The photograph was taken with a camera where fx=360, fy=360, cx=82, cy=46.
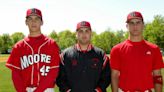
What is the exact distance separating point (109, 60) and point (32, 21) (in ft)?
5.16

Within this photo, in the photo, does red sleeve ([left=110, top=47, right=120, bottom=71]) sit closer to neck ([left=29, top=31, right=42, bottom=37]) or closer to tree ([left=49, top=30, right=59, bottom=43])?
neck ([left=29, top=31, right=42, bottom=37])

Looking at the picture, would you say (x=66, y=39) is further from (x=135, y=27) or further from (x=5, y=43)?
(x=135, y=27)

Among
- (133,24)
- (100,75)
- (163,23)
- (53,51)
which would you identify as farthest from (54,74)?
(163,23)

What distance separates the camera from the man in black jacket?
258 inches

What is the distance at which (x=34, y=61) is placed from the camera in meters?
6.28

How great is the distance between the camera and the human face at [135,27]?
21.0 feet

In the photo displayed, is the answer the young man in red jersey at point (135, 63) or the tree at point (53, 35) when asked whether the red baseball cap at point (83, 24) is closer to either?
the young man in red jersey at point (135, 63)

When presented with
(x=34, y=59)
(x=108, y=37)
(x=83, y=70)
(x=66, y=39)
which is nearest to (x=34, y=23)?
(x=34, y=59)

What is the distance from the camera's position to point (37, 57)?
20.7 ft

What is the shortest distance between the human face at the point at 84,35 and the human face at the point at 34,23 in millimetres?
746

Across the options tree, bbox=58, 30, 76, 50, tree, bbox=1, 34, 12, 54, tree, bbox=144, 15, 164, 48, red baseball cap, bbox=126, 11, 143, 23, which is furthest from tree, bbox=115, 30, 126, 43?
red baseball cap, bbox=126, 11, 143, 23

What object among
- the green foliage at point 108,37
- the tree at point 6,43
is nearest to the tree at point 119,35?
the green foliage at point 108,37

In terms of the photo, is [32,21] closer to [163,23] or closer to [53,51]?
[53,51]

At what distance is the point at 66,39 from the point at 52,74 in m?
98.3
